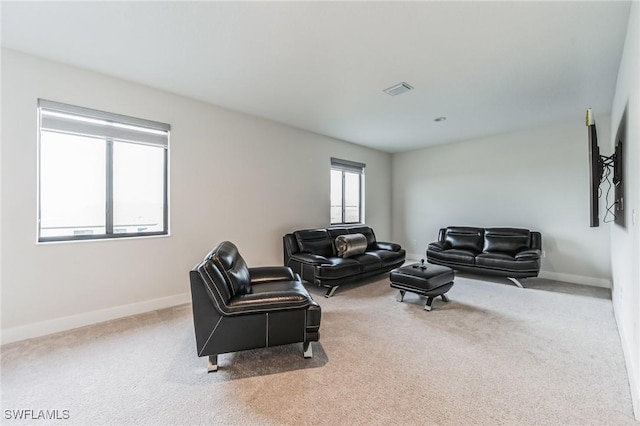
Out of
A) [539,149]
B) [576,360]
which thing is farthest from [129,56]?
[539,149]

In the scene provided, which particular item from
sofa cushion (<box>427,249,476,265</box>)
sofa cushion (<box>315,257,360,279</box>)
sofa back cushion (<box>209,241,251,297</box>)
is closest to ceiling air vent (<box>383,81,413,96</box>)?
sofa cushion (<box>315,257,360,279</box>)

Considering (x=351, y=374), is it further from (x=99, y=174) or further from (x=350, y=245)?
(x=99, y=174)

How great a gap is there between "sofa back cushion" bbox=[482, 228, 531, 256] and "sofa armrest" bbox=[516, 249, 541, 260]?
11.8 inches

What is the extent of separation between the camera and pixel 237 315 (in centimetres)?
206

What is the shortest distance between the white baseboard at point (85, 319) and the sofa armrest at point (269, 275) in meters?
1.24

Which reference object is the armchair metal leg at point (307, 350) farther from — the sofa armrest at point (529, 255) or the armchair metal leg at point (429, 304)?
the sofa armrest at point (529, 255)

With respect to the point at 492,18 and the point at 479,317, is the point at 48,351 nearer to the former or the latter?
the point at 479,317

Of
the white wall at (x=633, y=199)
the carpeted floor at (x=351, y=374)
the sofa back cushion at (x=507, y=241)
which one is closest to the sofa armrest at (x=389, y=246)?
the sofa back cushion at (x=507, y=241)

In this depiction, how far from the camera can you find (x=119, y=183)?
125 inches

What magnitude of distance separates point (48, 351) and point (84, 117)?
2287 mm

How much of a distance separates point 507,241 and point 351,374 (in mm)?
4128

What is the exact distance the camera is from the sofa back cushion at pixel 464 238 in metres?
5.10

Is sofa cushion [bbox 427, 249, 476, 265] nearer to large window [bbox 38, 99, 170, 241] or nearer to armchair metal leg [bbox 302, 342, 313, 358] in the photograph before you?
armchair metal leg [bbox 302, 342, 313, 358]

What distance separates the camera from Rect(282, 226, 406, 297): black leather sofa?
3824 millimetres
